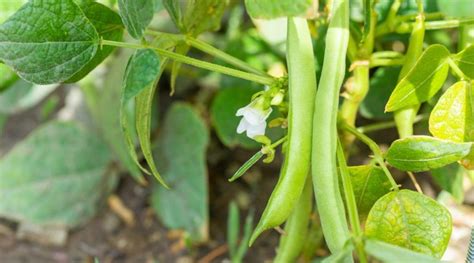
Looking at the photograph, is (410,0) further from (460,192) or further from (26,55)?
(26,55)

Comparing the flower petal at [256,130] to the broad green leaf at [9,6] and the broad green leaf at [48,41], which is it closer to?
the broad green leaf at [48,41]

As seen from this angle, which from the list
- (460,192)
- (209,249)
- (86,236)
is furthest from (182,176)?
(460,192)

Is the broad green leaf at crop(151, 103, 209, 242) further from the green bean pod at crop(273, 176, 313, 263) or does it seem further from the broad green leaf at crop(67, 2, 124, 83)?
the broad green leaf at crop(67, 2, 124, 83)

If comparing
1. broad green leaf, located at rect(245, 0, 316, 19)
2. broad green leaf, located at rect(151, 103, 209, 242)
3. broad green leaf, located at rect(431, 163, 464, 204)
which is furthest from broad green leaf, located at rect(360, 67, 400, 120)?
broad green leaf, located at rect(245, 0, 316, 19)

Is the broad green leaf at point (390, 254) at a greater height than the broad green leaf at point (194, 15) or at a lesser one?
lesser

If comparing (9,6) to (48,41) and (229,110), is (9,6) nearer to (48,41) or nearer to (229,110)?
(48,41)

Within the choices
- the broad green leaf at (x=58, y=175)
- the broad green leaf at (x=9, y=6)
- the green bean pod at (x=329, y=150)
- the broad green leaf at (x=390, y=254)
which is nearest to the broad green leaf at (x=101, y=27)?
the broad green leaf at (x=9, y=6)

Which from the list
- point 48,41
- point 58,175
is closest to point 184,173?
point 58,175
